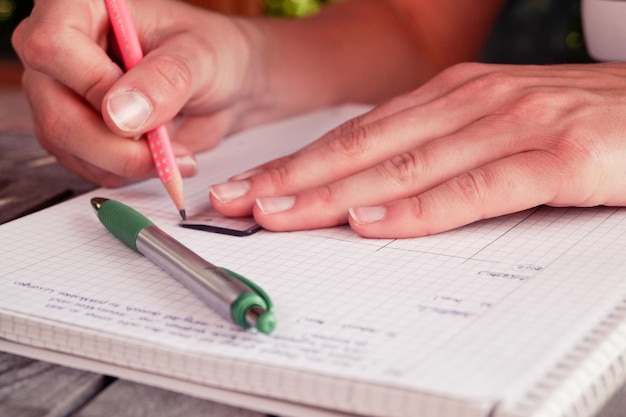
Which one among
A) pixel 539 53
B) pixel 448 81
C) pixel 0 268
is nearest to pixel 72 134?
→ pixel 0 268

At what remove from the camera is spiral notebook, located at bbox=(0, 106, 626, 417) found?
1.31 ft

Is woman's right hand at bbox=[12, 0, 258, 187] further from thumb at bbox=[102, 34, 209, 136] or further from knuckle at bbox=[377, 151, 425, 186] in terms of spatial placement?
knuckle at bbox=[377, 151, 425, 186]

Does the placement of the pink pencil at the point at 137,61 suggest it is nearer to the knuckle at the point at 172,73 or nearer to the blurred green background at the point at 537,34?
the knuckle at the point at 172,73

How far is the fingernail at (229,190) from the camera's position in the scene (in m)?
0.69

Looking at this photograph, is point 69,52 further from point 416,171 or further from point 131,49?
point 416,171

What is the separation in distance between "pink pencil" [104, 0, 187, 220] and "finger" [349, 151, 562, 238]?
188 mm

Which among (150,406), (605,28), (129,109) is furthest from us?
(605,28)

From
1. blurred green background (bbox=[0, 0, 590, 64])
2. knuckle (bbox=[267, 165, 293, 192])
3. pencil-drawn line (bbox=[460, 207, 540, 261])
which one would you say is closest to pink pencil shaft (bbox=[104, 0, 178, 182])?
knuckle (bbox=[267, 165, 293, 192])

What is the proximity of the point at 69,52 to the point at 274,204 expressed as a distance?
0.87 feet

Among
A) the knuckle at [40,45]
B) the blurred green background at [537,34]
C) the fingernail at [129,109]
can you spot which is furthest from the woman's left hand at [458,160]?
the blurred green background at [537,34]

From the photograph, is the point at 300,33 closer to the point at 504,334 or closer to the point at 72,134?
the point at 72,134

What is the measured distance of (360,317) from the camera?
0.47 metres

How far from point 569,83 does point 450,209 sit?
215 millimetres

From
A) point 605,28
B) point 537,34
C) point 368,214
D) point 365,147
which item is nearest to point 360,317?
point 368,214
